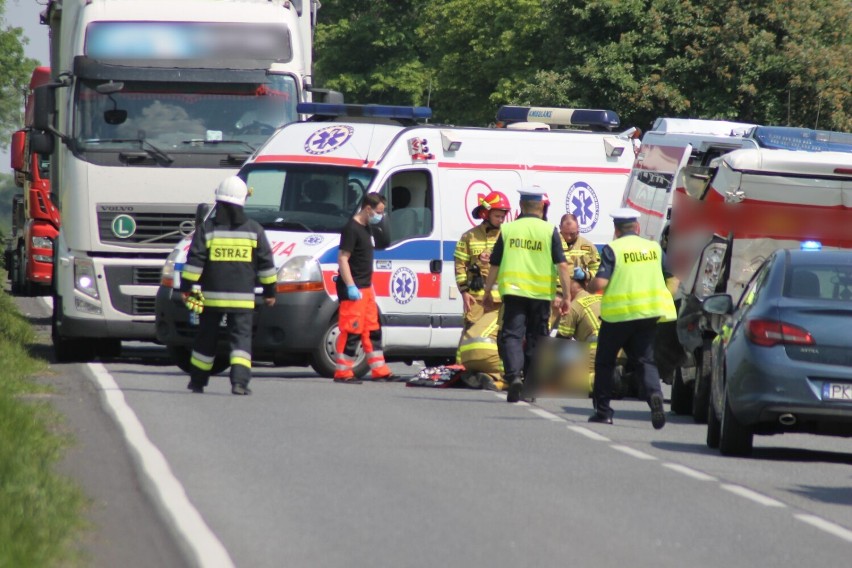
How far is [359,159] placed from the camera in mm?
17609

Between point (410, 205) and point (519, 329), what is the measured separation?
10.0ft

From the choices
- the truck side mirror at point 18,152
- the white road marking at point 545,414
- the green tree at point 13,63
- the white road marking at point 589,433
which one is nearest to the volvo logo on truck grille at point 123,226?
the white road marking at point 545,414

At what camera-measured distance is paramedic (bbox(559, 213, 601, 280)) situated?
17.8 m

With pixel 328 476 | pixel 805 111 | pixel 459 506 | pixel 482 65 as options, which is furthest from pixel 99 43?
pixel 482 65

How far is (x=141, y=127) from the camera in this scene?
17938 millimetres

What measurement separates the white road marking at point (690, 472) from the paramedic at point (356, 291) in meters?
5.75

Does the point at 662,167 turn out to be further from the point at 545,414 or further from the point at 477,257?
the point at 545,414

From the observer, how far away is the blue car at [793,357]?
11.4 m

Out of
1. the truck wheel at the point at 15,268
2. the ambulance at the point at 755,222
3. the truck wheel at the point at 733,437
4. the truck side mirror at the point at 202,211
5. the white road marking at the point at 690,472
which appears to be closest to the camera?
the white road marking at the point at 690,472

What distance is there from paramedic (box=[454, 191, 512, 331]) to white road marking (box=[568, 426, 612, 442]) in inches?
143

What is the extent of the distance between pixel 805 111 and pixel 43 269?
976 inches

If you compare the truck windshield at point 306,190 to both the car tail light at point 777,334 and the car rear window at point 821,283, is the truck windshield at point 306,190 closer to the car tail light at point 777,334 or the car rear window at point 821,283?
the car rear window at point 821,283

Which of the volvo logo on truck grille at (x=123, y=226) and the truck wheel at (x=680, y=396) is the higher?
the volvo logo on truck grille at (x=123, y=226)

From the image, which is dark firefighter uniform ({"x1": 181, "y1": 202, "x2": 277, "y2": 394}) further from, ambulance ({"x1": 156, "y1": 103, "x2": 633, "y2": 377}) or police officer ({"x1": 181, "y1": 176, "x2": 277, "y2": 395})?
ambulance ({"x1": 156, "y1": 103, "x2": 633, "y2": 377})
